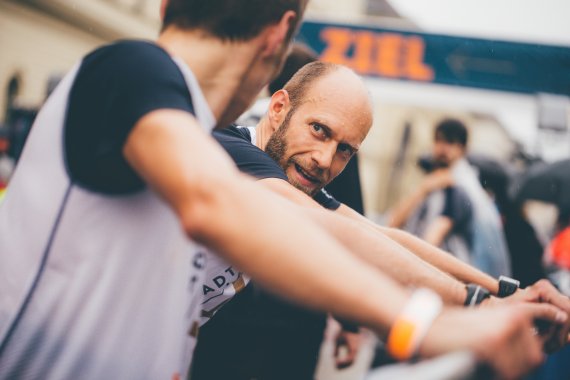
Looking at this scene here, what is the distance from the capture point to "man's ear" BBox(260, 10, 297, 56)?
104cm

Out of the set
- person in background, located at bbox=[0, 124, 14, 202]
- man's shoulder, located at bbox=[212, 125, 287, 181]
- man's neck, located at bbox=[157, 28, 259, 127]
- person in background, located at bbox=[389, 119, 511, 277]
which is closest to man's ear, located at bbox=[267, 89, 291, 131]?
man's shoulder, located at bbox=[212, 125, 287, 181]

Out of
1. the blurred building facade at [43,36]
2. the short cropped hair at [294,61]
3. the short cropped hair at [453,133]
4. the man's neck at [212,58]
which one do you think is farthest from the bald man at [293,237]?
the blurred building facade at [43,36]

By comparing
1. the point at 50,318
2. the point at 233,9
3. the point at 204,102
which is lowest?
the point at 50,318

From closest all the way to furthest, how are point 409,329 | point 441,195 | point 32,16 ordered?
point 409,329
point 441,195
point 32,16

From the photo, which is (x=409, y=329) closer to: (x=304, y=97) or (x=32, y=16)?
(x=304, y=97)

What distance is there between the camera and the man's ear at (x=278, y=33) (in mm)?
1042

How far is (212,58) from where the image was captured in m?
1.02

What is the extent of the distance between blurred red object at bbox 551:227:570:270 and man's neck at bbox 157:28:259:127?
502 cm

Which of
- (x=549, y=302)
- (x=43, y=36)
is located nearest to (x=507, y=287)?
(x=549, y=302)

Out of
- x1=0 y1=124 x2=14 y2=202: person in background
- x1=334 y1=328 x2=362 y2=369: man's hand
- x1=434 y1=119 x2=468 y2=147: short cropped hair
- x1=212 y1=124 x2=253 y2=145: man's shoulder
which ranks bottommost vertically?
x1=0 y1=124 x2=14 y2=202: person in background

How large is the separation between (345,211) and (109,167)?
1.25 metres

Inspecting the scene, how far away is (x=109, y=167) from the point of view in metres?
0.91

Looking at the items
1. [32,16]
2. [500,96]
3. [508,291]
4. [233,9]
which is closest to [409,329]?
[233,9]

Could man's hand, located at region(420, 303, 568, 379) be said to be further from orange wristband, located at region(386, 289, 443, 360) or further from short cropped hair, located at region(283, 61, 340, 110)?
short cropped hair, located at region(283, 61, 340, 110)
